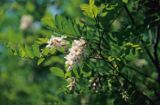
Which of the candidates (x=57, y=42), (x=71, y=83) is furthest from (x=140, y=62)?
(x=57, y=42)

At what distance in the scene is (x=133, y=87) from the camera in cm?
317

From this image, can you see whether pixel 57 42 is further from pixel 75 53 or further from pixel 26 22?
pixel 26 22

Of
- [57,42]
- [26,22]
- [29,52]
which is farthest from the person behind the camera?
[26,22]

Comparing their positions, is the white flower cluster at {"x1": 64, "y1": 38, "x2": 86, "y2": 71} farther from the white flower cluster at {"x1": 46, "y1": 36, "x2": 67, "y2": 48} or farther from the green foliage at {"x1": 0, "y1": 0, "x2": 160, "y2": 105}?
the white flower cluster at {"x1": 46, "y1": 36, "x2": 67, "y2": 48}

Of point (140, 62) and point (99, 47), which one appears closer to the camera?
point (99, 47)

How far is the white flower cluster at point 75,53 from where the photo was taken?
9.40 feet

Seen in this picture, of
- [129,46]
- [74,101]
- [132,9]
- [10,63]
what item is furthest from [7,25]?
[129,46]

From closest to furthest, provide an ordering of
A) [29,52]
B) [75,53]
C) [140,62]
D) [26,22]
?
[75,53], [29,52], [140,62], [26,22]

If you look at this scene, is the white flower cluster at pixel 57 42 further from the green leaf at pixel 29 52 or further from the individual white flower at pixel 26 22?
the individual white flower at pixel 26 22

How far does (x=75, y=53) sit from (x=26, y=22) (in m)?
4.43

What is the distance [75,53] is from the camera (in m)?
2.87

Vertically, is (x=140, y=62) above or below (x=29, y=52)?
below

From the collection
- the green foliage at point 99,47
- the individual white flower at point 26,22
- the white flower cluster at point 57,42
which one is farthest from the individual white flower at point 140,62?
the individual white flower at point 26,22

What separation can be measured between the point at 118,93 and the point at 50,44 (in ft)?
1.84
